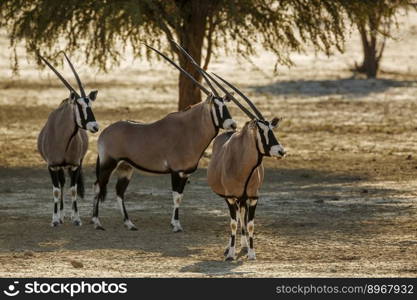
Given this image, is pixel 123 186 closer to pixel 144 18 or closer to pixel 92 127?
pixel 92 127

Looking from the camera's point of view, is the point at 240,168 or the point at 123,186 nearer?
the point at 240,168

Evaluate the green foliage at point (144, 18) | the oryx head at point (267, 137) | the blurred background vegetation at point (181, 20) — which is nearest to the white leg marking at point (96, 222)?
the oryx head at point (267, 137)

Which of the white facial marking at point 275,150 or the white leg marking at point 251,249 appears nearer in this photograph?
the white facial marking at point 275,150

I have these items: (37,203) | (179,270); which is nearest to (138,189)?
(37,203)

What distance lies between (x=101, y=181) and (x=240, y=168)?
272 centimetres

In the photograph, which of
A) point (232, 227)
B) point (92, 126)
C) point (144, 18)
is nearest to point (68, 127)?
point (92, 126)

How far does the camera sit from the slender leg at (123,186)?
15195mm

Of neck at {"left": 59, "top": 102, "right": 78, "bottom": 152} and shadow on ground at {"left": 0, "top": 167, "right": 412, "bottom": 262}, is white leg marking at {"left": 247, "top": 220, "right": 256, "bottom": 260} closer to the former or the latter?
shadow on ground at {"left": 0, "top": 167, "right": 412, "bottom": 262}

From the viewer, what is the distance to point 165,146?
15.1m

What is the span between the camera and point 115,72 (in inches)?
1502

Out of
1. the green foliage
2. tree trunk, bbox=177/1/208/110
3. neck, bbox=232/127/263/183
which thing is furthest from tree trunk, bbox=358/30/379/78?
neck, bbox=232/127/263/183

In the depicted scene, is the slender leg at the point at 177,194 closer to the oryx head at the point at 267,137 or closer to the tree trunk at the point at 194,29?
the oryx head at the point at 267,137

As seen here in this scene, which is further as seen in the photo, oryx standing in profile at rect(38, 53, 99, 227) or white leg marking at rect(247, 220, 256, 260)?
oryx standing in profile at rect(38, 53, 99, 227)

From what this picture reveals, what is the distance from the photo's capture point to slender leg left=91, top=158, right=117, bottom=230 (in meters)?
15.2
